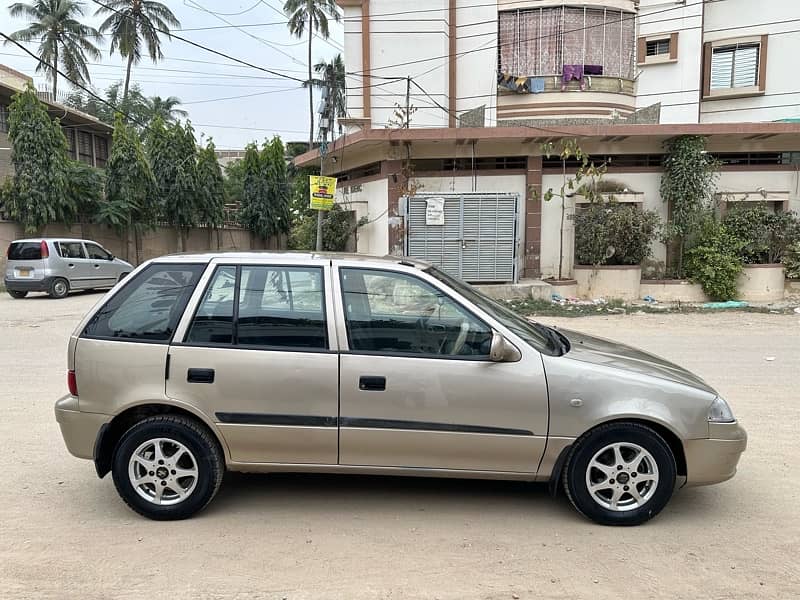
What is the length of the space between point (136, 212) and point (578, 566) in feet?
76.5

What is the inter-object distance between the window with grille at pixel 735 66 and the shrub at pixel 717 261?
9.02m

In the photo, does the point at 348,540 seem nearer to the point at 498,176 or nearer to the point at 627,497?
the point at 627,497

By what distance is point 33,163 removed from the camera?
1938 centimetres

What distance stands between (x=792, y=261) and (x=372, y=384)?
568 inches

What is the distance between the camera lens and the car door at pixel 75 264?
1638 cm

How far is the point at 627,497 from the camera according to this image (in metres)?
3.57

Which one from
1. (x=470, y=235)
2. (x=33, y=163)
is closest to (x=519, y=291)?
(x=470, y=235)

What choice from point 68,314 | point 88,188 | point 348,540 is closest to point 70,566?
point 348,540

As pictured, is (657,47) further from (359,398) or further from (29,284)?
(359,398)

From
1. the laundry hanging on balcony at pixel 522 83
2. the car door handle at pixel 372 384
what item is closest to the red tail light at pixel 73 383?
the car door handle at pixel 372 384

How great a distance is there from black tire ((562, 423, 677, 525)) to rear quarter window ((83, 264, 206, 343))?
254cm

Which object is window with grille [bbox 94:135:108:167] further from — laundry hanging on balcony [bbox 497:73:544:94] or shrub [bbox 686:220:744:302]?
shrub [bbox 686:220:744:302]

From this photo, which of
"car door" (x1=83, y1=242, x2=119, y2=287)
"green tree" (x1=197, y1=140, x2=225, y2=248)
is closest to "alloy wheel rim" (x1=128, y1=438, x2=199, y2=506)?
"car door" (x1=83, y1=242, x2=119, y2=287)

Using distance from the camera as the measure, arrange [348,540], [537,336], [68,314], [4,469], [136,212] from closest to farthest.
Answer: [348,540] → [537,336] → [4,469] → [68,314] → [136,212]
